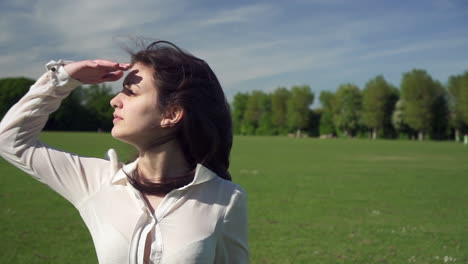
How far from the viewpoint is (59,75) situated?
2.03 m

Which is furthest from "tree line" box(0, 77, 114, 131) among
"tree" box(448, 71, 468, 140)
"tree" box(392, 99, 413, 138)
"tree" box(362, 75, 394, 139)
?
"tree" box(448, 71, 468, 140)

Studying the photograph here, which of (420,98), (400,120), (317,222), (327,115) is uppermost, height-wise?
(420,98)

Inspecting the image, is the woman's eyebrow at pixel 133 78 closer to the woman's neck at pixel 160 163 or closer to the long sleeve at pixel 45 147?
A: the long sleeve at pixel 45 147

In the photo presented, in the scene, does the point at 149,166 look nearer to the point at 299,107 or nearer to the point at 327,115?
the point at 327,115

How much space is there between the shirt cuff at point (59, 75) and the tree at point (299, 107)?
10823cm

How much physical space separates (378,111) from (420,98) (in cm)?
835

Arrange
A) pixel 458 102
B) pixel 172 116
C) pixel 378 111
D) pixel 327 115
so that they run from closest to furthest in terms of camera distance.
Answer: pixel 172 116 → pixel 458 102 → pixel 378 111 → pixel 327 115

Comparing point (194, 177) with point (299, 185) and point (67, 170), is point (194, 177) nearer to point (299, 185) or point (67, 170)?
point (67, 170)

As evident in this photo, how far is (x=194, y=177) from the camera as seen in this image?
206 centimetres

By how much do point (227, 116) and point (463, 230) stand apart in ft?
30.4

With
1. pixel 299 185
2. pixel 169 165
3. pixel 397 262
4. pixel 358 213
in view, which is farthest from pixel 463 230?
pixel 169 165

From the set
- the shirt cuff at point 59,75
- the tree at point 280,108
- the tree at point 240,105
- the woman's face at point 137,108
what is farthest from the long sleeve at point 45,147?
the tree at point 240,105

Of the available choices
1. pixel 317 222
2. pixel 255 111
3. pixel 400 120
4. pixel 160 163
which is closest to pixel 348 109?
pixel 400 120

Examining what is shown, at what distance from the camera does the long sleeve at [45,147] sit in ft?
6.68
